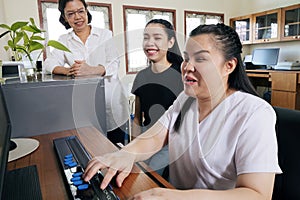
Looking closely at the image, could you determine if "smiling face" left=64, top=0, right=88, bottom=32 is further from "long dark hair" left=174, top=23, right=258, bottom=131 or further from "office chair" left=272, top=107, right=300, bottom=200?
"office chair" left=272, top=107, right=300, bottom=200

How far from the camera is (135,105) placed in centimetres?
151

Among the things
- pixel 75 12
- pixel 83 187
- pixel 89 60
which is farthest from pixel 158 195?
pixel 75 12

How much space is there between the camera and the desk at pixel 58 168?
1.96 feet

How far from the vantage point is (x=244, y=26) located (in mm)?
4777

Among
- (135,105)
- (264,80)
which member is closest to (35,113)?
(135,105)

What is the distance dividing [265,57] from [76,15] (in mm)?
4012

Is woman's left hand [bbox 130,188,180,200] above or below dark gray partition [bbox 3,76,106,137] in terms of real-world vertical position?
below

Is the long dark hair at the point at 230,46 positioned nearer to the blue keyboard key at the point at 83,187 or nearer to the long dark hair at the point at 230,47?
the long dark hair at the point at 230,47

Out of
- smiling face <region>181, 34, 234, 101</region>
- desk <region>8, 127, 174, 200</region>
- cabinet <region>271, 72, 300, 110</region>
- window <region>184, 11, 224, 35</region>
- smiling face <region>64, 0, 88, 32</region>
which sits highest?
window <region>184, 11, 224, 35</region>

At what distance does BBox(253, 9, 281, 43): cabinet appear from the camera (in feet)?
13.6

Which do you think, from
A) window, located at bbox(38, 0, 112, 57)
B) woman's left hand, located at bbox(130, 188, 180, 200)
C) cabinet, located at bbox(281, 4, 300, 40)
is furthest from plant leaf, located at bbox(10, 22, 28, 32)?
cabinet, located at bbox(281, 4, 300, 40)

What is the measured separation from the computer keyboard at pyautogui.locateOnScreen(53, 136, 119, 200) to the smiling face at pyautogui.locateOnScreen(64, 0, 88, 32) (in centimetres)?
80

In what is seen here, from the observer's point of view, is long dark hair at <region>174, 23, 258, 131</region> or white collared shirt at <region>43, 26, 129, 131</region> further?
white collared shirt at <region>43, 26, 129, 131</region>

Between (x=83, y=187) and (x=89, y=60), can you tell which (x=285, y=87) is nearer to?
(x=89, y=60)
